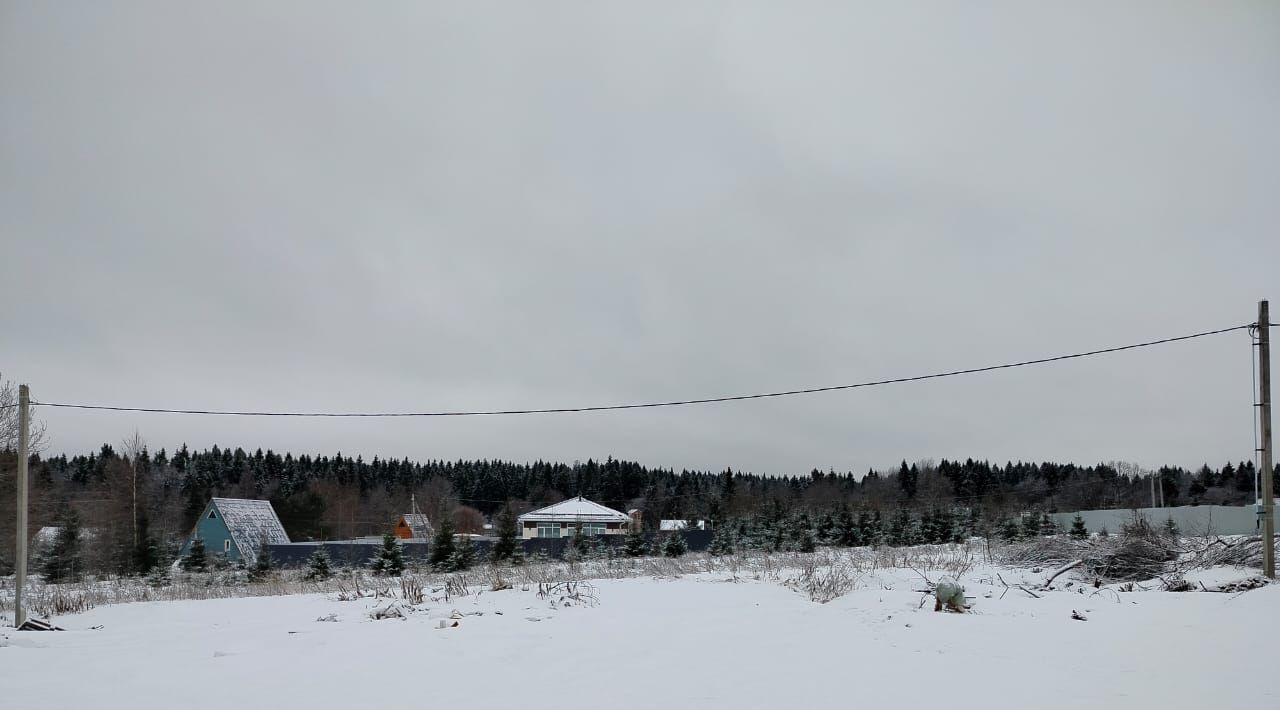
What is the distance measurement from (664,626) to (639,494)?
9377 centimetres

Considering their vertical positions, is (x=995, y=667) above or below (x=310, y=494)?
above

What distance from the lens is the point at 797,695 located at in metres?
7.93

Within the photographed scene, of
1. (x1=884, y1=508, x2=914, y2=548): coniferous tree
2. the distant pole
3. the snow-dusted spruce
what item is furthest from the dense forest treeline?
the distant pole

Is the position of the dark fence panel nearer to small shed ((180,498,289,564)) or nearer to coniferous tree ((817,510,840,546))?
small shed ((180,498,289,564))

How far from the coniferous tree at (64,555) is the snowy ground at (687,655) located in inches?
1014

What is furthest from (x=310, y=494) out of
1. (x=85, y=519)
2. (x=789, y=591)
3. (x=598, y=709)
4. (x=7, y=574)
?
(x=598, y=709)

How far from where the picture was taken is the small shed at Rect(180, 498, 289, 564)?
147 feet

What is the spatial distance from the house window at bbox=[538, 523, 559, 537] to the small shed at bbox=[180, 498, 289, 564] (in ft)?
84.3

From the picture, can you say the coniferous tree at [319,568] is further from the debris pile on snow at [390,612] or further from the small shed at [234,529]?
the debris pile on snow at [390,612]

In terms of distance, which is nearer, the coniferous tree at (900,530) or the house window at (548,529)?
the coniferous tree at (900,530)

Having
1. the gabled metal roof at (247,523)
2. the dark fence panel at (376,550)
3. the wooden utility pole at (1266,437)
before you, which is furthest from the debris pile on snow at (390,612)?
the gabled metal roof at (247,523)

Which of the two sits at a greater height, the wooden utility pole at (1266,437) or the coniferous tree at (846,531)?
the wooden utility pole at (1266,437)

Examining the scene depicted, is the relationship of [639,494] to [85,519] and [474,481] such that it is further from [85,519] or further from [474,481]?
[85,519]

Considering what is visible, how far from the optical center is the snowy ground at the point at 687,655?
25.7 ft
